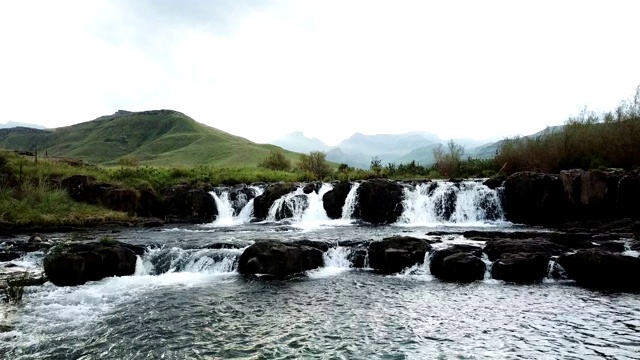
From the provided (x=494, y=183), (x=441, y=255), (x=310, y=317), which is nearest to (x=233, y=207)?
(x=494, y=183)

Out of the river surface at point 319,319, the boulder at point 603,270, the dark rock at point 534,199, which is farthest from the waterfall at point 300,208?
the boulder at point 603,270

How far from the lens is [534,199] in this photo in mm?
30375

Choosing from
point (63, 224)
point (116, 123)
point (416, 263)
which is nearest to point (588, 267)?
point (416, 263)

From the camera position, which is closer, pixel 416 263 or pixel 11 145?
pixel 416 263

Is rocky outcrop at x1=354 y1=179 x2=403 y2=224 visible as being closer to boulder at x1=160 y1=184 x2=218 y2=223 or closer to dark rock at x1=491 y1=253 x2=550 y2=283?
boulder at x1=160 y1=184 x2=218 y2=223

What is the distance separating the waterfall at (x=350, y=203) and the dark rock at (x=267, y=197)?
541cm

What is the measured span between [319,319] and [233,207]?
95.1 ft

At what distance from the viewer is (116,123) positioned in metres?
177

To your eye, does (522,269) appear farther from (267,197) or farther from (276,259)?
(267,197)

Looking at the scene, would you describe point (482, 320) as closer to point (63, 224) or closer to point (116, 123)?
point (63, 224)

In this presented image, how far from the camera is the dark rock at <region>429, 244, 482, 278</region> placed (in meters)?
17.1

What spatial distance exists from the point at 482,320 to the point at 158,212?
33.3 m

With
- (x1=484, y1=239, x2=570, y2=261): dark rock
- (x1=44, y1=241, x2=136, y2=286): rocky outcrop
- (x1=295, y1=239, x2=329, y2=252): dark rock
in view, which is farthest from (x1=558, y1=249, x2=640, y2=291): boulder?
(x1=44, y1=241, x2=136, y2=286): rocky outcrop

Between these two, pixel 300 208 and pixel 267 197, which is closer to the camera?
pixel 300 208
